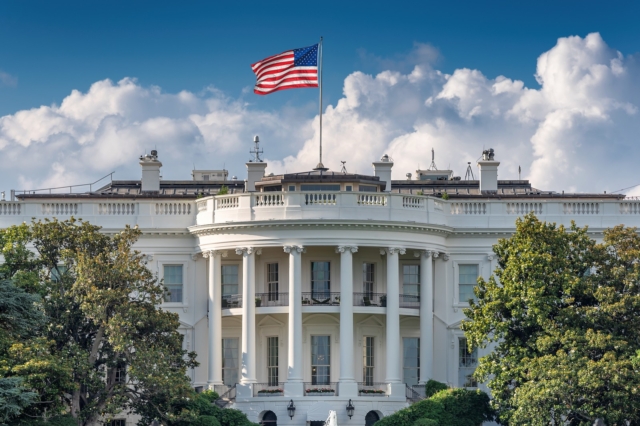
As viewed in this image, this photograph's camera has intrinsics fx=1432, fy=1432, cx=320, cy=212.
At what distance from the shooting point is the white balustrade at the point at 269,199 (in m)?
63.8

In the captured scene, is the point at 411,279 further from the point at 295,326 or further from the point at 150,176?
the point at 150,176

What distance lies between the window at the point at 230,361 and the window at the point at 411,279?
8366 millimetres

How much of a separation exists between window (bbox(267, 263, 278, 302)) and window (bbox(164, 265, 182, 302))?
14.2 ft

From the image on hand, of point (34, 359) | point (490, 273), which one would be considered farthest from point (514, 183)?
point (34, 359)

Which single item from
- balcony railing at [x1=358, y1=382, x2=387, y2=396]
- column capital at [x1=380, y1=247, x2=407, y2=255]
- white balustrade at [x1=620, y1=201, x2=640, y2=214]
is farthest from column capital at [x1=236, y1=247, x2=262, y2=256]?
white balustrade at [x1=620, y1=201, x2=640, y2=214]

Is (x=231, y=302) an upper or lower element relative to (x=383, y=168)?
lower

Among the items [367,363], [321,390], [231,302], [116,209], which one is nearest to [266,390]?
[321,390]

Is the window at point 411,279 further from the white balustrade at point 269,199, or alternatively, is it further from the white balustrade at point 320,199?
the white balustrade at point 269,199

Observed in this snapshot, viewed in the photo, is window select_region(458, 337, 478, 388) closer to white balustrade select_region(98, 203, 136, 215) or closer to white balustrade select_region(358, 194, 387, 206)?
white balustrade select_region(358, 194, 387, 206)

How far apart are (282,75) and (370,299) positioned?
38.0 feet

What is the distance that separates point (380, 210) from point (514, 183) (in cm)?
1655

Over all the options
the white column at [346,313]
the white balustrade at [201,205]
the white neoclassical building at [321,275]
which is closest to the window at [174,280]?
the white neoclassical building at [321,275]

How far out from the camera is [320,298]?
215ft

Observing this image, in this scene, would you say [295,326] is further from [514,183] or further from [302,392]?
[514,183]
